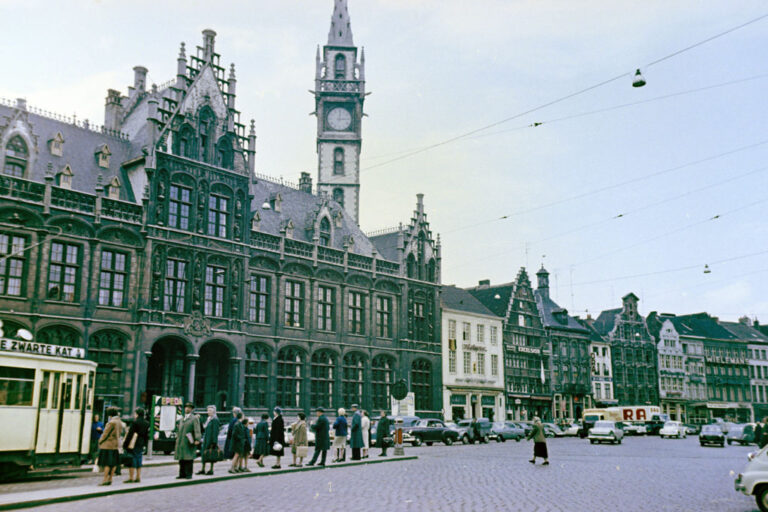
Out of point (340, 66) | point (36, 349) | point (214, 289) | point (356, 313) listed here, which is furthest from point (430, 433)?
point (340, 66)

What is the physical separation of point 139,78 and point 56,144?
12144 millimetres

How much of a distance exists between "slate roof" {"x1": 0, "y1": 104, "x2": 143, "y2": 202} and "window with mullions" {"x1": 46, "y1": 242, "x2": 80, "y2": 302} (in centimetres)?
379

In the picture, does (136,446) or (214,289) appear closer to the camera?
(136,446)

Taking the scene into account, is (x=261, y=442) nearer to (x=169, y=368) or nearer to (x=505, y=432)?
(x=169, y=368)

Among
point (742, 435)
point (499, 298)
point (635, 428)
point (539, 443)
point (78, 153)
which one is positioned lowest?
point (635, 428)

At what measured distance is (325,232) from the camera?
52.5 metres

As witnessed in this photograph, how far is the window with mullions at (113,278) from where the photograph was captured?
126 feet

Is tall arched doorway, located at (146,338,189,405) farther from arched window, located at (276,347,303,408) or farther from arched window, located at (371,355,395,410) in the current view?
arched window, located at (371,355,395,410)

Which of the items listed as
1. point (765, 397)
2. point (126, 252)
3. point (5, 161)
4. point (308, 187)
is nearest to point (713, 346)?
point (765, 397)

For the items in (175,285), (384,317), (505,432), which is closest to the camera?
(175,285)

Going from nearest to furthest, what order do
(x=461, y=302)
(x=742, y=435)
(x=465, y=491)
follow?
(x=465, y=491)
(x=742, y=435)
(x=461, y=302)

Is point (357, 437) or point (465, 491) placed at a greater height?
point (357, 437)

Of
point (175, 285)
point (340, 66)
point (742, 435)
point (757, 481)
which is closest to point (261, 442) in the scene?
point (757, 481)

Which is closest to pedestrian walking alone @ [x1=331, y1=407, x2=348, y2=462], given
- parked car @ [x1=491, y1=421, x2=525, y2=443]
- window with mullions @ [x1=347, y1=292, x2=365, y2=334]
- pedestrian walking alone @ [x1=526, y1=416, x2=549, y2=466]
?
pedestrian walking alone @ [x1=526, y1=416, x2=549, y2=466]
